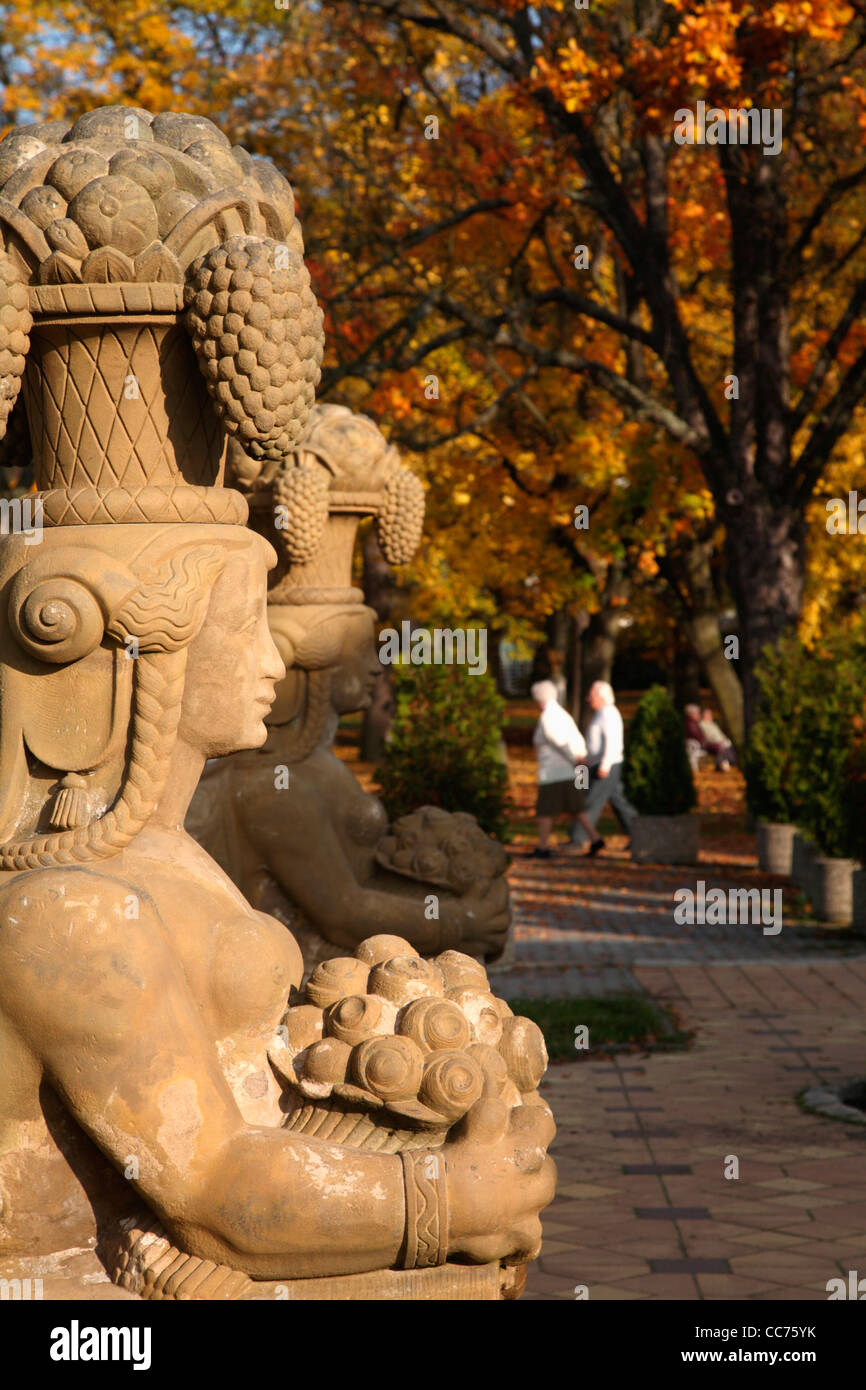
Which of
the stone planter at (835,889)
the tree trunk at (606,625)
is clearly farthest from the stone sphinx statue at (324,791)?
the tree trunk at (606,625)

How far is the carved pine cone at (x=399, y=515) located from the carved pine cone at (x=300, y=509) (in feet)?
1.77

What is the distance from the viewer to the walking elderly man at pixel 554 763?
17.5m

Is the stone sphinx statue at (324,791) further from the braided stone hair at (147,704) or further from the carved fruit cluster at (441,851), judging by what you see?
the braided stone hair at (147,704)

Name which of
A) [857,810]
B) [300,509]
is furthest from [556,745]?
[300,509]

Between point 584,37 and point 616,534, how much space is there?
25.2 ft

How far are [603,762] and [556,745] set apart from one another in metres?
0.85

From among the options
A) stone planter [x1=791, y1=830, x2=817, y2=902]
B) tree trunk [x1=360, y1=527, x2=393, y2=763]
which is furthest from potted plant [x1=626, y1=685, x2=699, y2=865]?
tree trunk [x1=360, y1=527, x2=393, y2=763]

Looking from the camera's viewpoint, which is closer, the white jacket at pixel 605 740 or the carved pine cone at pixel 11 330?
the carved pine cone at pixel 11 330

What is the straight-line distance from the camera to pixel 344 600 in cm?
613

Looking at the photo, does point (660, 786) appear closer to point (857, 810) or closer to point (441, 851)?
point (857, 810)

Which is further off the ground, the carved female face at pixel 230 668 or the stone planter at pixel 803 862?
the carved female face at pixel 230 668

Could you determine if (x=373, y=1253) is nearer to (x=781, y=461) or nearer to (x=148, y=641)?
(x=148, y=641)

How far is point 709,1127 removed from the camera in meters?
7.17

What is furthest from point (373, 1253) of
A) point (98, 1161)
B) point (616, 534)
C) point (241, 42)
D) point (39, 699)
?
point (241, 42)
